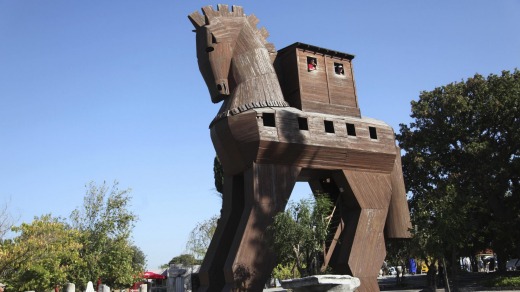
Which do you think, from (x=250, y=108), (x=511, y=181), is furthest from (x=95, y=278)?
(x=511, y=181)

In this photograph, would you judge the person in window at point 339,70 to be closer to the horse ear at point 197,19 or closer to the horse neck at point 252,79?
the horse neck at point 252,79

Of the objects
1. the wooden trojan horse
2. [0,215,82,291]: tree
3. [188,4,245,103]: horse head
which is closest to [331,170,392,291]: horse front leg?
the wooden trojan horse

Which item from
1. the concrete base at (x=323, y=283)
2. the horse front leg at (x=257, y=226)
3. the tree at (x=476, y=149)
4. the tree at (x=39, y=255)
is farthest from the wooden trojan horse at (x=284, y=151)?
the tree at (x=476, y=149)

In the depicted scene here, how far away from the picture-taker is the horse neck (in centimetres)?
1894

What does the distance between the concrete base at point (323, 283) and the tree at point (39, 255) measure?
1418 centimetres

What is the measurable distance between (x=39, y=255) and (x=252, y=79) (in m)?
13.3

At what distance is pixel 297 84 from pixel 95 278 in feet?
68.8

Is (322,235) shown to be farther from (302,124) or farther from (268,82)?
(268,82)

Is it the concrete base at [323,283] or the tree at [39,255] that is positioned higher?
the tree at [39,255]

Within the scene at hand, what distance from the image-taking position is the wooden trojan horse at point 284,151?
58.9 feet

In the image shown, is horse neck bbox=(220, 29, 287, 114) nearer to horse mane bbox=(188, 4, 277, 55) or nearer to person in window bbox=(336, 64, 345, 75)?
horse mane bbox=(188, 4, 277, 55)

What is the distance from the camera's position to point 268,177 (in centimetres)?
1822

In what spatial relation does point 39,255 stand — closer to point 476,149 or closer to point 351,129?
point 351,129

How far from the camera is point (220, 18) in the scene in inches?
787
